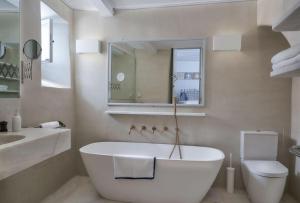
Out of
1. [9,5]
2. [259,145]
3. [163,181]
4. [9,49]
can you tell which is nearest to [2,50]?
[9,49]

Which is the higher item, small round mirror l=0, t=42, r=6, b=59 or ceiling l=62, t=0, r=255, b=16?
ceiling l=62, t=0, r=255, b=16

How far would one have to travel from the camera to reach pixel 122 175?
2428 millimetres

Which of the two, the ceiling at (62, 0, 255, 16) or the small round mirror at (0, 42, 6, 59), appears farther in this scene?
the ceiling at (62, 0, 255, 16)

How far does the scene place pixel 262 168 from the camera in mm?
2473

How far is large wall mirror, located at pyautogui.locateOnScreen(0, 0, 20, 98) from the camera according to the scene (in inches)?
80.3

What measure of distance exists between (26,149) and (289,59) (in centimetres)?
191

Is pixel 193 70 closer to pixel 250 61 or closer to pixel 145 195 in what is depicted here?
pixel 250 61

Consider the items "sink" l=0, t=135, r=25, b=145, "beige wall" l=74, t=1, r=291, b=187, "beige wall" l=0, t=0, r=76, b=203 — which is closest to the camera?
"sink" l=0, t=135, r=25, b=145

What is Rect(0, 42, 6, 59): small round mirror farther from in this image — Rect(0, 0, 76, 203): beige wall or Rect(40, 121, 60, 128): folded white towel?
Rect(40, 121, 60, 128): folded white towel

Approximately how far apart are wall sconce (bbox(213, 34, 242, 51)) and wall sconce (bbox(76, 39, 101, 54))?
1.71m

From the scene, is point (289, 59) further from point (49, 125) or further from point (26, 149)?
point (49, 125)

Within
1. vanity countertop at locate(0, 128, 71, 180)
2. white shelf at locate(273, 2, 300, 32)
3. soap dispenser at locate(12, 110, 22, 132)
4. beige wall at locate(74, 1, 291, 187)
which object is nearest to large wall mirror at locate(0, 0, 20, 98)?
soap dispenser at locate(12, 110, 22, 132)

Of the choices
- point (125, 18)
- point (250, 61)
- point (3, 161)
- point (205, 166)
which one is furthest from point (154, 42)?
point (3, 161)

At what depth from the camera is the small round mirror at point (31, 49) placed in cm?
233
